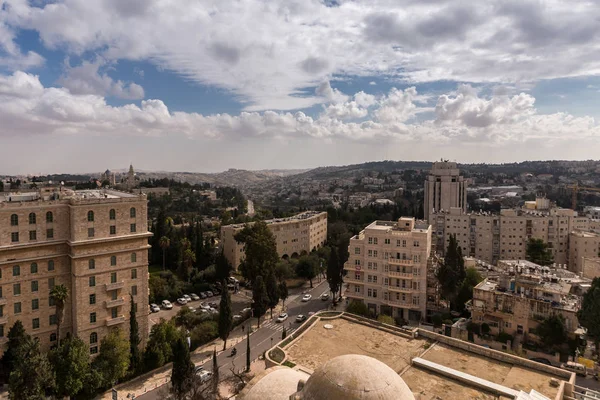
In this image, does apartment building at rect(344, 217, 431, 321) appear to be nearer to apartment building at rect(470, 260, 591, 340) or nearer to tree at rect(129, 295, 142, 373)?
apartment building at rect(470, 260, 591, 340)

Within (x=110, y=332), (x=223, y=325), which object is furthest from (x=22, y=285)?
(x=223, y=325)

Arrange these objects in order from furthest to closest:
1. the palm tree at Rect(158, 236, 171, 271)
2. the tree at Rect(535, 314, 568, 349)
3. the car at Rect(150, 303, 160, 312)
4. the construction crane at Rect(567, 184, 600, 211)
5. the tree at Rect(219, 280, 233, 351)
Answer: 1. the construction crane at Rect(567, 184, 600, 211)
2. the palm tree at Rect(158, 236, 171, 271)
3. the car at Rect(150, 303, 160, 312)
4. the tree at Rect(219, 280, 233, 351)
5. the tree at Rect(535, 314, 568, 349)

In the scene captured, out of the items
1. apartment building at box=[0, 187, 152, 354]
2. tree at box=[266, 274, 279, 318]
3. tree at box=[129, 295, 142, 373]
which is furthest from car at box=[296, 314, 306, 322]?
tree at box=[129, 295, 142, 373]

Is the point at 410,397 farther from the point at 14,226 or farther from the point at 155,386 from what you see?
the point at 14,226

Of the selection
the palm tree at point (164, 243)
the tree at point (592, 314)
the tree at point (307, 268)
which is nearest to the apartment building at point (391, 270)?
the tree at point (307, 268)

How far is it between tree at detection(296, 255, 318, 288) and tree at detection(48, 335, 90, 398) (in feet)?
119

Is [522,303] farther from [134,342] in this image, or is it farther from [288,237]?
[288,237]

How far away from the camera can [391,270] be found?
4644 centimetres

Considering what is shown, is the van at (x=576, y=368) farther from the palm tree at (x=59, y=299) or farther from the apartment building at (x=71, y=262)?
the palm tree at (x=59, y=299)

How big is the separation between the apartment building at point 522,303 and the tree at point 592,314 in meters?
0.73

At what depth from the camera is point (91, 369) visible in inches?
1223

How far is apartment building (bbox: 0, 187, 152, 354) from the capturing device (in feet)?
104

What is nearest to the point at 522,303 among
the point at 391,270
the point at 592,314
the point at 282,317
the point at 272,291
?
the point at 592,314

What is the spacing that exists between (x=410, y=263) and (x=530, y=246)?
28820mm
